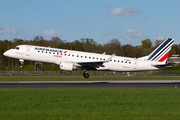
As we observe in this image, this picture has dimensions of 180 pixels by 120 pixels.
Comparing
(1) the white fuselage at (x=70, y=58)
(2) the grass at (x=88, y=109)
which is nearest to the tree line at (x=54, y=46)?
(1) the white fuselage at (x=70, y=58)

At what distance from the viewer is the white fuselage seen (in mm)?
36156

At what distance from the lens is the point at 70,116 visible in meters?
11.6

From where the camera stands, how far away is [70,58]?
1454 inches

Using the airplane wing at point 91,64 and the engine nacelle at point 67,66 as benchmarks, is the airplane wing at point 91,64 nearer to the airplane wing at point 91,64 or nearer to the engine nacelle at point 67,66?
the airplane wing at point 91,64

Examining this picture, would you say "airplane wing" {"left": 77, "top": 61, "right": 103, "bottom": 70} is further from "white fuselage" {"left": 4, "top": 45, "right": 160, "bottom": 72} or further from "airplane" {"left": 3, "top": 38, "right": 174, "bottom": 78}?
"white fuselage" {"left": 4, "top": 45, "right": 160, "bottom": 72}

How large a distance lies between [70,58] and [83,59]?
6.99 feet

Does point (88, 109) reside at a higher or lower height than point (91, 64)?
lower

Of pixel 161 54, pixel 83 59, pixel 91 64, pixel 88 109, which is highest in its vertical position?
pixel 161 54

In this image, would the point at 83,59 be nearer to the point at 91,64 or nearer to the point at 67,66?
the point at 91,64

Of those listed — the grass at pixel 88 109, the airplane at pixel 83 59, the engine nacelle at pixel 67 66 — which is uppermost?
the airplane at pixel 83 59

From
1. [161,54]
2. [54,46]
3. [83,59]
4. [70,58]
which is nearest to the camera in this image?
[70,58]

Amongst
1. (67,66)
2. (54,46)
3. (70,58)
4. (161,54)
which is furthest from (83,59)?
(54,46)

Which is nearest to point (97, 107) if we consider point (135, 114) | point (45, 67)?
point (135, 114)

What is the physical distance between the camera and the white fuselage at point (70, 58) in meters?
36.2
